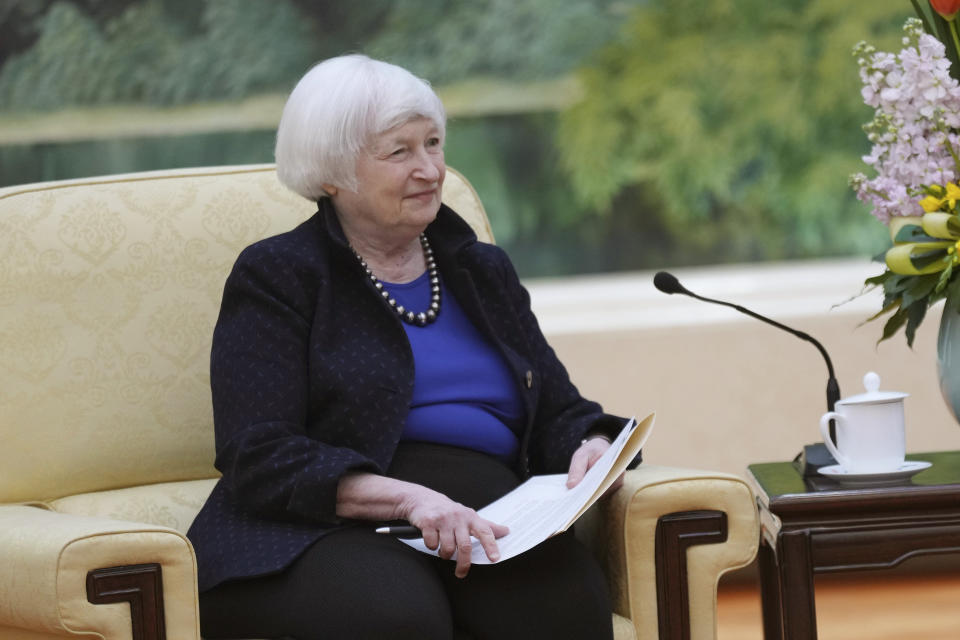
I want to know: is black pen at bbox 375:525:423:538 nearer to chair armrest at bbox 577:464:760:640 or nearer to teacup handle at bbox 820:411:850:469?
chair armrest at bbox 577:464:760:640

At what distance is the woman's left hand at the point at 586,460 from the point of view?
168 centimetres

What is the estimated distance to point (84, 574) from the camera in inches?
54.7

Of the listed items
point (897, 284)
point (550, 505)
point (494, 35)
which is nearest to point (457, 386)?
point (550, 505)

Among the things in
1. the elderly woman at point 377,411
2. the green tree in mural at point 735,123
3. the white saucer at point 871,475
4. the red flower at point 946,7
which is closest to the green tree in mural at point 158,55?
the green tree in mural at point 735,123

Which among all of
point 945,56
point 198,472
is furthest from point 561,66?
point 198,472

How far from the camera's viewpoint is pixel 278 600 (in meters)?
1.52

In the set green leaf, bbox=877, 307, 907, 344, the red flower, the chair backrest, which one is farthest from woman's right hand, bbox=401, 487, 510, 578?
the red flower

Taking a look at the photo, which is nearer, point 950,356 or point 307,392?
point 307,392

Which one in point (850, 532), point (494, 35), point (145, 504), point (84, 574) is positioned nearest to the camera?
point (84, 574)

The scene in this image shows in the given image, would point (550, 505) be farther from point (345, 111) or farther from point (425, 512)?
point (345, 111)

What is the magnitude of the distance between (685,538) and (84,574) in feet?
2.51

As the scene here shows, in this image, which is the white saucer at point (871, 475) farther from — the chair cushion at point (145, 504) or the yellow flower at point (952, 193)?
the chair cushion at point (145, 504)

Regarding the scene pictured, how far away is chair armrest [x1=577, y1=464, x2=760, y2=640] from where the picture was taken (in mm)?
1632

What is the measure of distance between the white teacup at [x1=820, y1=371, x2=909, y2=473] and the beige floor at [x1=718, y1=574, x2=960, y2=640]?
1.21 meters
